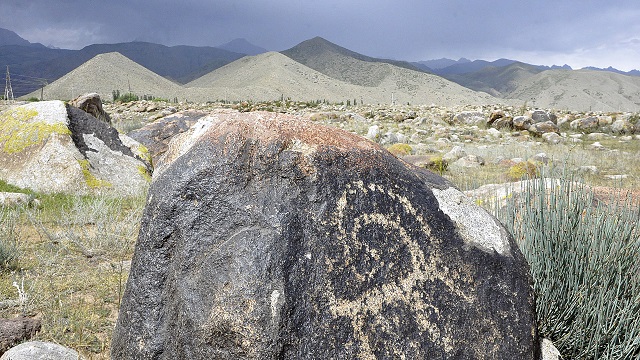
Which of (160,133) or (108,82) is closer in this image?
(160,133)

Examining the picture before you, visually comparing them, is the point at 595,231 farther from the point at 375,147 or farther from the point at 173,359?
the point at 173,359

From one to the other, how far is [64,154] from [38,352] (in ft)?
16.4

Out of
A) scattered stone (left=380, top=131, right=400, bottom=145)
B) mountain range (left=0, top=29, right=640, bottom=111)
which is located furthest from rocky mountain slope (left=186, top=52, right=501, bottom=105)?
scattered stone (left=380, top=131, right=400, bottom=145)

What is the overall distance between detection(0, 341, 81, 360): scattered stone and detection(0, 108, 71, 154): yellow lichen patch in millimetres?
5219

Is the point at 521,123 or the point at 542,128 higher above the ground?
the point at 521,123

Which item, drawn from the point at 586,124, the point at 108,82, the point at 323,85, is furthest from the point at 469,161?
the point at 323,85

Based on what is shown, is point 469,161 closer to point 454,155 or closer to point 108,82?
point 454,155

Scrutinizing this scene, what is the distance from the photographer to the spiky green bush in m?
2.50

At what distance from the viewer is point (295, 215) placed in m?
2.00

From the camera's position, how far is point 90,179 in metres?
6.72

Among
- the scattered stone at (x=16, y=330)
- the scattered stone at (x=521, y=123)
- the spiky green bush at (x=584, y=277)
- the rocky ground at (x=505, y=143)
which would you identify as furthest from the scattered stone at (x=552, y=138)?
the scattered stone at (x=16, y=330)

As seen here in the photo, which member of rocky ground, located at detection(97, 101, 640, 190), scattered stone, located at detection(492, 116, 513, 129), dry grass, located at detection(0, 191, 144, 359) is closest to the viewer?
dry grass, located at detection(0, 191, 144, 359)

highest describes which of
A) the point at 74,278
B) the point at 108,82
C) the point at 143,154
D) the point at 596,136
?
the point at 108,82

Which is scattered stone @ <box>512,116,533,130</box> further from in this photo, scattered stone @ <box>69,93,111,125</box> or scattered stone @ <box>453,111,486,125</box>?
scattered stone @ <box>69,93,111,125</box>
